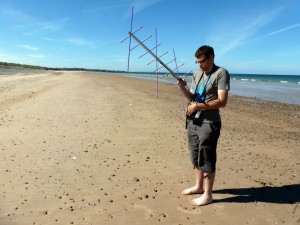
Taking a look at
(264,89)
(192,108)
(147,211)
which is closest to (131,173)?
Result: (147,211)

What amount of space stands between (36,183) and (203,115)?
9.44 feet

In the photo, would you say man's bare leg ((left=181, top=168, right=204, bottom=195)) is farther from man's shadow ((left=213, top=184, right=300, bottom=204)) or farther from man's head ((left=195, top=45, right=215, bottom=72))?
man's head ((left=195, top=45, right=215, bottom=72))

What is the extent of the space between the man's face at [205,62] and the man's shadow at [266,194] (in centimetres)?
200

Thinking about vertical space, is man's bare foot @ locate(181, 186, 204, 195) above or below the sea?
below

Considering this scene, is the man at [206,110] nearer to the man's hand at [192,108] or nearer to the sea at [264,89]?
the man's hand at [192,108]

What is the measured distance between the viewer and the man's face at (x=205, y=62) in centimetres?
444

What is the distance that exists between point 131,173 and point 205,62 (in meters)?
2.62

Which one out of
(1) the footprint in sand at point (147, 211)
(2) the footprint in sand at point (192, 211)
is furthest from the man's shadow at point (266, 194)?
(1) the footprint in sand at point (147, 211)

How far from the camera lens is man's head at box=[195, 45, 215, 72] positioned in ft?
14.5

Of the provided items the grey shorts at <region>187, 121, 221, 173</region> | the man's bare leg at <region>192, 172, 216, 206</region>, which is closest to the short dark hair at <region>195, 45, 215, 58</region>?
the grey shorts at <region>187, 121, 221, 173</region>

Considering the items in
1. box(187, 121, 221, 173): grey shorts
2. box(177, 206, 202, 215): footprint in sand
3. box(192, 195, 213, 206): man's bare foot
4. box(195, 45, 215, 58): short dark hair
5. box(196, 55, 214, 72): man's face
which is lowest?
box(177, 206, 202, 215): footprint in sand

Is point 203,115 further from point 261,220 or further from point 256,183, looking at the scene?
point 256,183

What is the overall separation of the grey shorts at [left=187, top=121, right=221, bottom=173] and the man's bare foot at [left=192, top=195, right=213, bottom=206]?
0.41 metres

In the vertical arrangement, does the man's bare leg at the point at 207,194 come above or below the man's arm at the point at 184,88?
below
